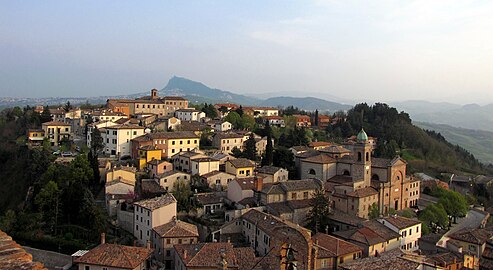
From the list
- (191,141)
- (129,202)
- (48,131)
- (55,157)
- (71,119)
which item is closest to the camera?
(129,202)

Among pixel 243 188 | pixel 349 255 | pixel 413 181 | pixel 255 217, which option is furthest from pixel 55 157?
pixel 413 181

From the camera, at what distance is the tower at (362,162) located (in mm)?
39781

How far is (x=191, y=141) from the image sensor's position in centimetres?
4622

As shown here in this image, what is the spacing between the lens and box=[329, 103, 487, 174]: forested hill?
232ft

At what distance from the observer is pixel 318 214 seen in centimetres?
3241

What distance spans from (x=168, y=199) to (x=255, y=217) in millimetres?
6083

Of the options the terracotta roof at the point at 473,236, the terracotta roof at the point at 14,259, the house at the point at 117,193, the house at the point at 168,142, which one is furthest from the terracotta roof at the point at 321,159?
the terracotta roof at the point at 14,259

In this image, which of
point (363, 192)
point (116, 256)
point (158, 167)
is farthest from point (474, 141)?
point (116, 256)

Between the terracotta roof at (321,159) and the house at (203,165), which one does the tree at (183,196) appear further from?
the terracotta roof at (321,159)

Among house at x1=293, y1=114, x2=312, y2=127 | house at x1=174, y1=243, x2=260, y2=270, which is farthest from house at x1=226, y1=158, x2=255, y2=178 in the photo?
house at x1=293, y1=114, x2=312, y2=127

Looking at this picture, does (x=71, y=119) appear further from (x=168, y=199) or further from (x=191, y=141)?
(x=168, y=199)

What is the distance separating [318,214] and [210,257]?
1068 centimetres

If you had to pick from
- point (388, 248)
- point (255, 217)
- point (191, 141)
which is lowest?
point (388, 248)

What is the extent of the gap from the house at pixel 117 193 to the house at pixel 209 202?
16.8 ft
